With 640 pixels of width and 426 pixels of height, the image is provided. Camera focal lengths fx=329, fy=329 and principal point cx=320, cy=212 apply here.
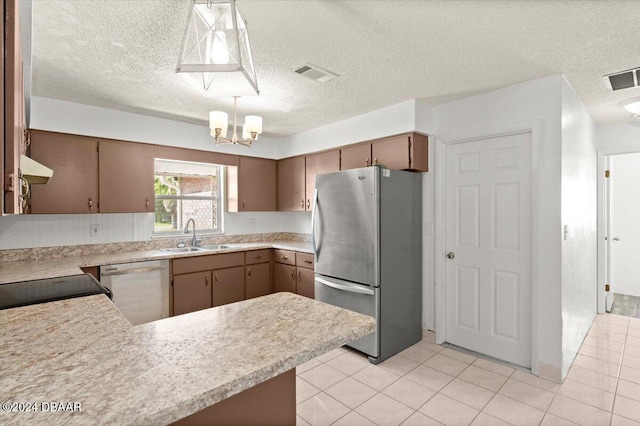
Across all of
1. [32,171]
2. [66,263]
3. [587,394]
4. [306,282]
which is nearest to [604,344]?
[587,394]

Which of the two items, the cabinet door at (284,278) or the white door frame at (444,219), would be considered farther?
the cabinet door at (284,278)

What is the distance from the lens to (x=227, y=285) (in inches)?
149

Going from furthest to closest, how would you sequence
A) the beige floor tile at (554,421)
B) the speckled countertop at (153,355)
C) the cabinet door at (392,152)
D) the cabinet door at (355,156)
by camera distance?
the cabinet door at (355,156), the cabinet door at (392,152), the beige floor tile at (554,421), the speckled countertop at (153,355)

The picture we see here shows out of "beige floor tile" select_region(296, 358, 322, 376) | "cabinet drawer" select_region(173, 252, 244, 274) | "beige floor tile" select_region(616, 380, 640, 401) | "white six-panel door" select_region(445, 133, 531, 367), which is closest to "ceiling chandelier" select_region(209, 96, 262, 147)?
"cabinet drawer" select_region(173, 252, 244, 274)

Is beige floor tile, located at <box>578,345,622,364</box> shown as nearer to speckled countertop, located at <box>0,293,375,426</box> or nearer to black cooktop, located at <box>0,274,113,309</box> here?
speckled countertop, located at <box>0,293,375,426</box>

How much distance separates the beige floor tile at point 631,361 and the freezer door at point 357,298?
211 centimetres

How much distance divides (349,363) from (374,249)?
1.02 m

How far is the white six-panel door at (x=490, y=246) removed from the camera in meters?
2.72

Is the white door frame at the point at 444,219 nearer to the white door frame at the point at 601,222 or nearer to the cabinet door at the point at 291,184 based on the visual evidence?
the cabinet door at the point at 291,184

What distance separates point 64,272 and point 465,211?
3352 millimetres

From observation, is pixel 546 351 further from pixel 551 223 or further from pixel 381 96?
pixel 381 96

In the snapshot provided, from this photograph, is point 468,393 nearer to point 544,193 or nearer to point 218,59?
point 544,193

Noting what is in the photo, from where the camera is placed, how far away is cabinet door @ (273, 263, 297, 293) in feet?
12.9

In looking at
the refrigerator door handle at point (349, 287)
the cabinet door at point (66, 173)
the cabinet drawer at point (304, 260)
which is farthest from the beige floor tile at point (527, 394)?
the cabinet door at point (66, 173)
